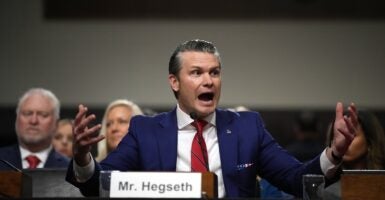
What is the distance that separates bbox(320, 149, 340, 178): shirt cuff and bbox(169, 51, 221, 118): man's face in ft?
1.92

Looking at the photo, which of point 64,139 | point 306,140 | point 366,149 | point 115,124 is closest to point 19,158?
point 115,124

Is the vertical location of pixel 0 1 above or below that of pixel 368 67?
above

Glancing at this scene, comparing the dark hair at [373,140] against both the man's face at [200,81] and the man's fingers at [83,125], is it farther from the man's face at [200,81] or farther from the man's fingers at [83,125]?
the man's fingers at [83,125]

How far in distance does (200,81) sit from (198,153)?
0.33m

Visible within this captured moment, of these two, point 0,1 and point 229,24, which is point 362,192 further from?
point 0,1

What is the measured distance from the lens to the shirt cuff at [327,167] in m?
3.12

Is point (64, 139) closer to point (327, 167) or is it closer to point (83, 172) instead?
point (83, 172)

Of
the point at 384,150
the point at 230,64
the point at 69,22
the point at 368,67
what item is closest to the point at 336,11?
the point at 368,67

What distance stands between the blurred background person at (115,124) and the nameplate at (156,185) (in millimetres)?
2255

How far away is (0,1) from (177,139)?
531 cm

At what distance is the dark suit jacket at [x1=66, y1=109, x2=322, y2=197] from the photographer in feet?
11.1

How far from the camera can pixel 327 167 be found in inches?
124

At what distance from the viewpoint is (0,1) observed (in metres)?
8.26

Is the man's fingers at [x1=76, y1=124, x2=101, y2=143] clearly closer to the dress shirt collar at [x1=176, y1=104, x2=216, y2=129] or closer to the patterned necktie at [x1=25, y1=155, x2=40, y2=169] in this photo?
the dress shirt collar at [x1=176, y1=104, x2=216, y2=129]
